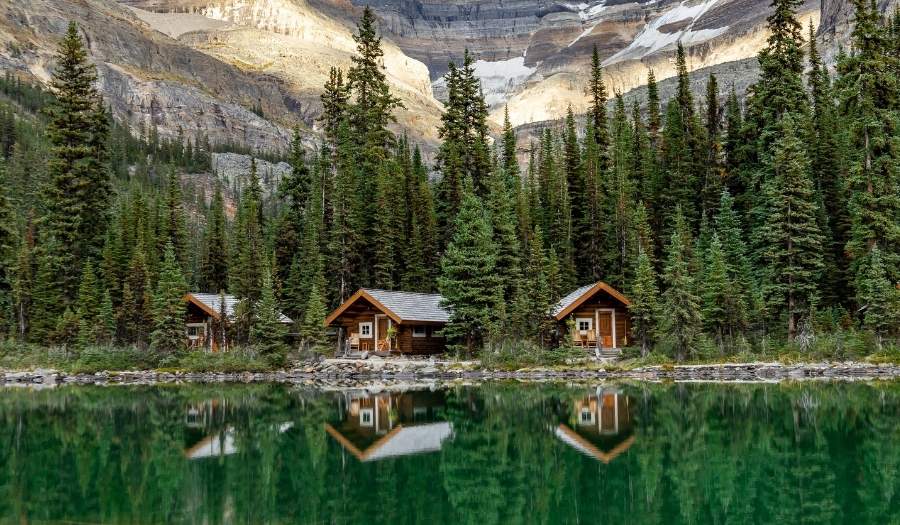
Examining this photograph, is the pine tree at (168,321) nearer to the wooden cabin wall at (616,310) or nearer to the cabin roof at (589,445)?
the wooden cabin wall at (616,310)

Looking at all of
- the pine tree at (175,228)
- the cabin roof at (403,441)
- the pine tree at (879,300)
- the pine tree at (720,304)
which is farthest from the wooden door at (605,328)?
the pine tree at (175,228)

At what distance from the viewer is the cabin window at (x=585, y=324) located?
158ft

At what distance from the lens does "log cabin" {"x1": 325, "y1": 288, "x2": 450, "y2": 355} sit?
47.2m

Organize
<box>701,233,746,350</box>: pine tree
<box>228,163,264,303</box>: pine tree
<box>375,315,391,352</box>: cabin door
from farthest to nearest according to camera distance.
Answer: <box>228,163,264,303</box>: pine tree < <box>375,315,391,352</box>: cabin door < <box>701,233,746,350</box>: pine tree

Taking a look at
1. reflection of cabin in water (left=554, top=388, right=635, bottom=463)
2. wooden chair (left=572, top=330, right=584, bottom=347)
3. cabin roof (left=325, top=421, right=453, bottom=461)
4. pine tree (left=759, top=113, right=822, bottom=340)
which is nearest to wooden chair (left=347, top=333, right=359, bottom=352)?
wooden chair (left=572, top=330, right=584, bottom=347)

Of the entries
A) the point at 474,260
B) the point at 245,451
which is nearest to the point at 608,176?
the point at 474,260

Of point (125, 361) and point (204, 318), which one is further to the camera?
point (204, 318)

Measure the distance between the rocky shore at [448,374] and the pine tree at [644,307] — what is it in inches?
170

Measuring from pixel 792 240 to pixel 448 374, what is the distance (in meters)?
20.2

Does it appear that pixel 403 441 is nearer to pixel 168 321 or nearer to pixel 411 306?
pixel 411 306

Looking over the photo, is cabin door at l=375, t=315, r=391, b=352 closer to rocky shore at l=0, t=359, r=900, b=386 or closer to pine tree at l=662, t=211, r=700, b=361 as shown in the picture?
rocky shore at l=0, t=359, r=900, b=386

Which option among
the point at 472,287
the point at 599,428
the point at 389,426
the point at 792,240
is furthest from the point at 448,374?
the point at 599,428

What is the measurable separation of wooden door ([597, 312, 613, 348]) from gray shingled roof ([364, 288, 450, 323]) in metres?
9.70

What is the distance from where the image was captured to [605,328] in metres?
48.0
